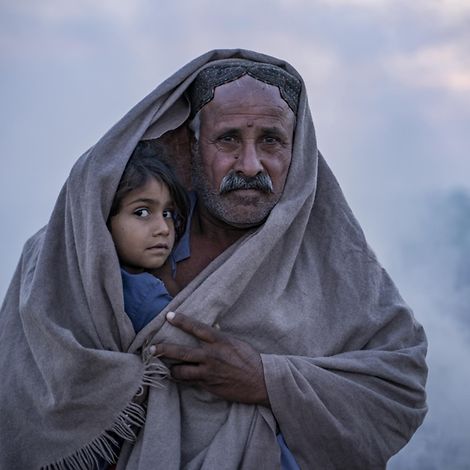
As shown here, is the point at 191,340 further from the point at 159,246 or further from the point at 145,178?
the point at 145,178

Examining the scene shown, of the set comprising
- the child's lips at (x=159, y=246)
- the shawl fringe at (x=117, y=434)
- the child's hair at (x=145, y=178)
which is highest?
the child's hair at (x=145, y=178)

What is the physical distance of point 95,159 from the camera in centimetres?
359

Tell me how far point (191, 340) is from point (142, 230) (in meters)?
0.48

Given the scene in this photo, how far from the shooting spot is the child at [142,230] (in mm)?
3473

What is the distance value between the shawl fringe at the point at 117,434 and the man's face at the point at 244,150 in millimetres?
876

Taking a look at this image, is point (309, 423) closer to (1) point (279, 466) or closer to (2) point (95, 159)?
(1) point (279, 466)

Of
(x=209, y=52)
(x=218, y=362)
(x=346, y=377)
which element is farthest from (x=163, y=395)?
(x=209, y=52)

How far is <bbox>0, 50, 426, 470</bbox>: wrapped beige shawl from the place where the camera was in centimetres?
326

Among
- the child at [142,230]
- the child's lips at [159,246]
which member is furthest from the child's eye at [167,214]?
the child's lips at [159,246]

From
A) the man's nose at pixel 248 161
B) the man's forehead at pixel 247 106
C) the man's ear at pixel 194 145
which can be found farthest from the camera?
the man's ear at pixel 194 145

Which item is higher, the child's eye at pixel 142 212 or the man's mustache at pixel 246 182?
the man's mustache at pixel 246 182

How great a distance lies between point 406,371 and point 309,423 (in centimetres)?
54

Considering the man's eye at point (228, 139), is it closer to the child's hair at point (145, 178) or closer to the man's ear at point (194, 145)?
the man's ear at point (194, 145)

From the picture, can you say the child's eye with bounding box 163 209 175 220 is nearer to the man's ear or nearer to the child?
the child
